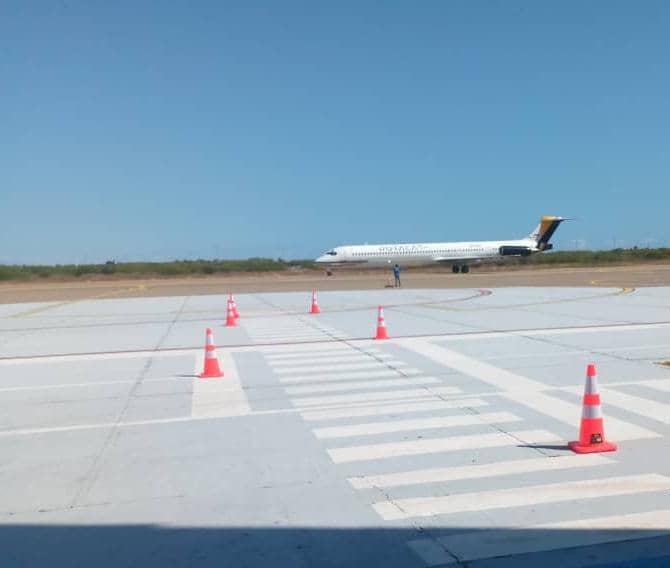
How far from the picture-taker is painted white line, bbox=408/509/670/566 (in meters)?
4.70

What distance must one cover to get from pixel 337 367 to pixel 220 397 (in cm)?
281

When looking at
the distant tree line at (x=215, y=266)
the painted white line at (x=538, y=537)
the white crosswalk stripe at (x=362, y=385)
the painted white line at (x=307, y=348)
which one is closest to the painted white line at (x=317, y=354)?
the painted white line at (x=307, y=348)

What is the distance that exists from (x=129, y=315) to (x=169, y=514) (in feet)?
72.2

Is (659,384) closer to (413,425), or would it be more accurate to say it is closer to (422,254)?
(413,425)

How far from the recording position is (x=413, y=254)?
74.2 metres

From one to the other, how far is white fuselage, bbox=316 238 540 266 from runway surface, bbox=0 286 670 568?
58.6 m

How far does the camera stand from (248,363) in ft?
44.2

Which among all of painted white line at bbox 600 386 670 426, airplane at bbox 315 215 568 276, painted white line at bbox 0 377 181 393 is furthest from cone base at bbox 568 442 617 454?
airplane at bbox 315 215 568 276

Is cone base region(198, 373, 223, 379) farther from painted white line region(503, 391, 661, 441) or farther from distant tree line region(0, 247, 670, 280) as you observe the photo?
distant tree line region(0, 247, 670, 280)

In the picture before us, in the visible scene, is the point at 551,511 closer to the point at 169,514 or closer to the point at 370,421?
the point at 169,514

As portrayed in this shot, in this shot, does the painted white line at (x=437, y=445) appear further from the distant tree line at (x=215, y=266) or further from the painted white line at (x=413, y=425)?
the distant tree line at (x=215, y=266)

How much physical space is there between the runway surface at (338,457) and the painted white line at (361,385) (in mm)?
79

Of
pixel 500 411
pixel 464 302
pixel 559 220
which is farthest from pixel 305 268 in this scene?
pixel 500 411

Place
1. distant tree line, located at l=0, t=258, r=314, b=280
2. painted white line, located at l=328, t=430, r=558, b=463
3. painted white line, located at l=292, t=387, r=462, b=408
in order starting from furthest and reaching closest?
distant tree line, located at l=0, t=258, r=314, b=280 < painted white line, located at l=292, t=387, r=462, b=408 < painted white line, located at l=328, t=430, r=558, b=463
